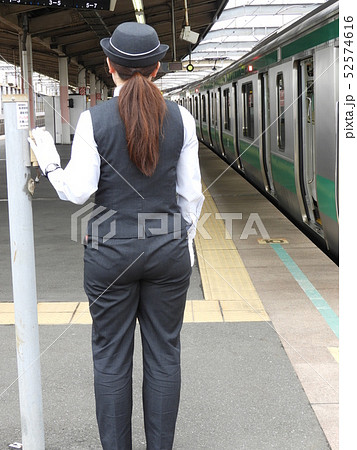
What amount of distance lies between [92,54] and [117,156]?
91.1 ft

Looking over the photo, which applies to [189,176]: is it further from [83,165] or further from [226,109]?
[226,109]

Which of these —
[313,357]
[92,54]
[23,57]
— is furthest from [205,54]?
[313,357]

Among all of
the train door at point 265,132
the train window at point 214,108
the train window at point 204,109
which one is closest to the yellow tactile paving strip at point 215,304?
the train door at point 265,132

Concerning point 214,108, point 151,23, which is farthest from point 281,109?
point 151,23

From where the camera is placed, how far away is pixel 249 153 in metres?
11.4

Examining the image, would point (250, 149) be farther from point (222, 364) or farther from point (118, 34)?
point (118, 34)

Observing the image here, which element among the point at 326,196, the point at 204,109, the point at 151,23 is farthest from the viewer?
the point at 204,109

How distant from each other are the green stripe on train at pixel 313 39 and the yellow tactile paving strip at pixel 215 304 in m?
2.14

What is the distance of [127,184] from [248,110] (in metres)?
9.55

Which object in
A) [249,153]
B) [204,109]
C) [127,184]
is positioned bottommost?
[249,153]

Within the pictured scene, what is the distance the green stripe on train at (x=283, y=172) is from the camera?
7.60 metres

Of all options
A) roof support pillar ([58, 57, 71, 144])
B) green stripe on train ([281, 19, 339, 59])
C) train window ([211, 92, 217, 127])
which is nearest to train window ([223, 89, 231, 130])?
train window ([211, 92, 217, 127])

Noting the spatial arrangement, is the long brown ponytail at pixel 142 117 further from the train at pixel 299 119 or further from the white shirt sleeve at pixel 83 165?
the train at pixel 299 119

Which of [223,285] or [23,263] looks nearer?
[23,263]
